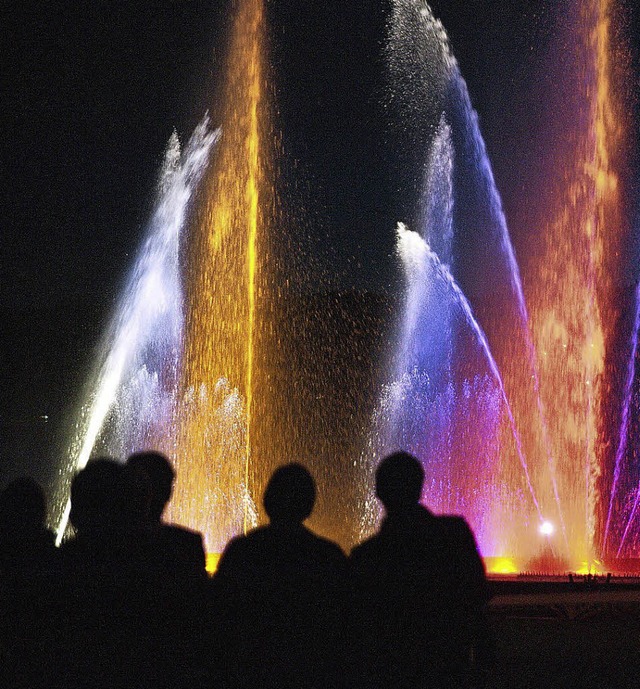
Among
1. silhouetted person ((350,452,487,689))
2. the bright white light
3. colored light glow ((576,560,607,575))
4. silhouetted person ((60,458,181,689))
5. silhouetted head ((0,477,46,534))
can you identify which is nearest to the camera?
silhouetted person ((60,458,181,689))

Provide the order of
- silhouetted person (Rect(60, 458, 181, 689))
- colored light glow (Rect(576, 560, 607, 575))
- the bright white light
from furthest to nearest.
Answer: the bright white light
colored light glow (Rect(576, 560, 607, 575))
silhouetted person (Rect(60, 458, 181, 689))

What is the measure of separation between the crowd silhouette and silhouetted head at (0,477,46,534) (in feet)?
0.90

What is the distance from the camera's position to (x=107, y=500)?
3.16 m

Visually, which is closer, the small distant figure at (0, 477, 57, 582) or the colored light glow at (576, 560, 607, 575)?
the small distant figure at (0, 477, 57, 582)

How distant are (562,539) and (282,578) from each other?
1341 centimetres

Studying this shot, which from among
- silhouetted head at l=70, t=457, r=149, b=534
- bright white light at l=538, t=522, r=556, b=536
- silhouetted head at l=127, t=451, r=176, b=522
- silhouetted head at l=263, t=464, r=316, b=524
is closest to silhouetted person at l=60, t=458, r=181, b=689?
silhouetted head at l=70, t=457, r=149, b=534

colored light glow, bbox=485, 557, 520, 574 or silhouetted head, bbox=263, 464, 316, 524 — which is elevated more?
silhouetted head, bbox=263, 464, 316, 524

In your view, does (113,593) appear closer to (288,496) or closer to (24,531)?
(288,496)

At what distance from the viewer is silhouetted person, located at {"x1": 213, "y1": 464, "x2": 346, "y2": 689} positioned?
3.09m

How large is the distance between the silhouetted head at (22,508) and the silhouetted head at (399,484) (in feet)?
4.51

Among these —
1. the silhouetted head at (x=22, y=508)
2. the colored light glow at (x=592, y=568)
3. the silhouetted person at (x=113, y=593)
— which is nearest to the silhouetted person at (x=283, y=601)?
the silhouetted person at (x=113, y=593)

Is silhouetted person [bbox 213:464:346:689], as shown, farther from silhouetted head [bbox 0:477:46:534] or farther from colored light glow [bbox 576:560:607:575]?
colored light glow [bbox 576:560:607:575]

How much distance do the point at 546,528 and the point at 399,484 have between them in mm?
13712

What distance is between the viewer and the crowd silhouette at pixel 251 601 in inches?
116
